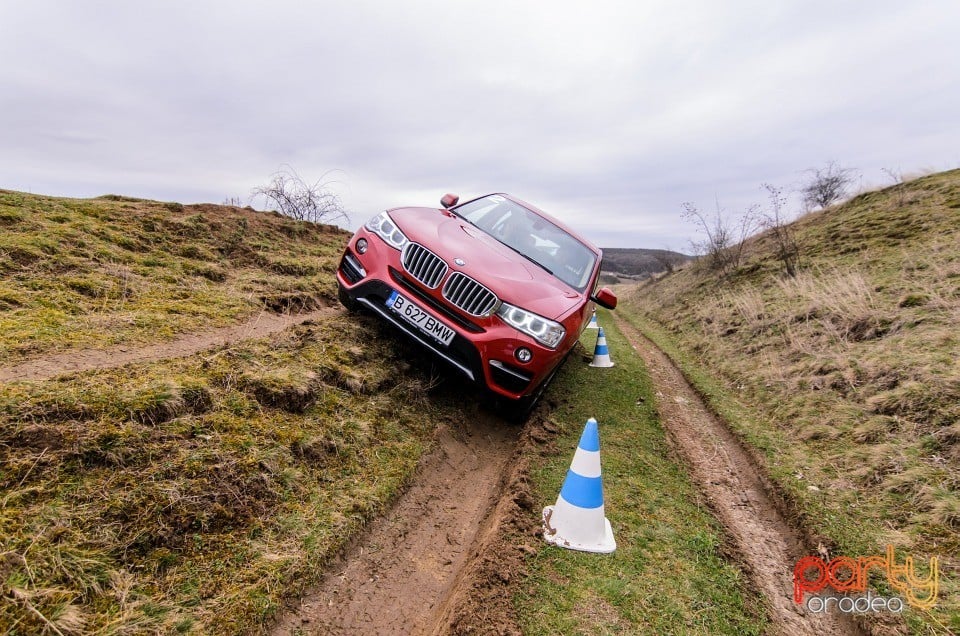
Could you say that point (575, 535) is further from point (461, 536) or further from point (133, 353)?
point (133, 353)

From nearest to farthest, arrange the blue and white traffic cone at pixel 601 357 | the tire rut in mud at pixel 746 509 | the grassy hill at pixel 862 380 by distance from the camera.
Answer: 1. the tire rut in mud at pixel 746 509
2. the grassy hill at pixel 862 380
3. the blue and white traffic cone at pixel 601 357

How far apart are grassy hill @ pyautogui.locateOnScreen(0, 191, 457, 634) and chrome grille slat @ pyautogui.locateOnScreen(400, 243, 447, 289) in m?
A: 0.89

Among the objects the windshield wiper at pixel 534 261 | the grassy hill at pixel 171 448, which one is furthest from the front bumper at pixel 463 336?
the windshield wiper at pixel 534 261

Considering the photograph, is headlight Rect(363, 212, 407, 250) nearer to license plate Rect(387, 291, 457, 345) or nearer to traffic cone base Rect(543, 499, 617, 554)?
license plate Rect(387, 291, 457, 345)

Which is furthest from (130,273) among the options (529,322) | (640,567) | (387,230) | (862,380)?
(862,380)

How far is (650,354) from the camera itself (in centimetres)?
887

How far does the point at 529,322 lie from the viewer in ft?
11.0

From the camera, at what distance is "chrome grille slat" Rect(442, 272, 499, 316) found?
3.35 meters

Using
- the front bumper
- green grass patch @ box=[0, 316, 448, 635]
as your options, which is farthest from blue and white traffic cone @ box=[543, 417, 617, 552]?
green grass patch @ box=[0, 316, 448, 635]

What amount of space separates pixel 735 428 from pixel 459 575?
3.86 meters

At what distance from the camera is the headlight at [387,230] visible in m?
3.68

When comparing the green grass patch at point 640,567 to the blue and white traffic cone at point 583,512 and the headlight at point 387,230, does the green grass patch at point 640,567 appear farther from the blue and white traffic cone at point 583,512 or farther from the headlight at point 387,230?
the headlight at point 387,230

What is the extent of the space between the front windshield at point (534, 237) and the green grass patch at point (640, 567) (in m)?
1.62

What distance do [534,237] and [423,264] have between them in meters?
1.79
